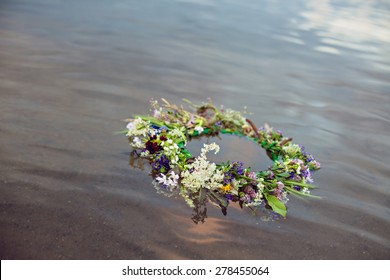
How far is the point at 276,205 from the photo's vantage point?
16.3ft

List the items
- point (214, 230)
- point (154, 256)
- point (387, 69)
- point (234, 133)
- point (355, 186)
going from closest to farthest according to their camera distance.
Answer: point (154, 256) → point (214, 230) → point (355, 186) → point (234, 133) → point (387, 69)

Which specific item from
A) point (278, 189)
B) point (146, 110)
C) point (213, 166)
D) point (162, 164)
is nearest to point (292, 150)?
point (278, 189)

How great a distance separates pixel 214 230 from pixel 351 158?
2.85 meters

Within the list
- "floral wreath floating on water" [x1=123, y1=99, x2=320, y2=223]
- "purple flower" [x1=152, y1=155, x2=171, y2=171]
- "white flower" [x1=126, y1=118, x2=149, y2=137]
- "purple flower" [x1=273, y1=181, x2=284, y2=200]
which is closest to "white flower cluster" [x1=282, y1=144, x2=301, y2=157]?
"floral wreath floating on water" [x1=123, y1=99, x2=320, y2=223]

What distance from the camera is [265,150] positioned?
6113 mm

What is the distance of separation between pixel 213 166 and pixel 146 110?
2277 millimetres

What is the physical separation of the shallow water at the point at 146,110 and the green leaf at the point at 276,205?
0.10 metres

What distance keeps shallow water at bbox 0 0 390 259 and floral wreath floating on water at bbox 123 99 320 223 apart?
16 centimetres

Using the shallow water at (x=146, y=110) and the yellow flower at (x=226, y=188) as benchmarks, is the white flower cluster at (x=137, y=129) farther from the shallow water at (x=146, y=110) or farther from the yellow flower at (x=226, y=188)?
the yellow flower at (x=226, y=188)

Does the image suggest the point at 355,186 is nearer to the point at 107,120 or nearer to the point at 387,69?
the point at 107,120

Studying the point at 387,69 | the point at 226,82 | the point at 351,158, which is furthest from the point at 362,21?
the point at 351,158

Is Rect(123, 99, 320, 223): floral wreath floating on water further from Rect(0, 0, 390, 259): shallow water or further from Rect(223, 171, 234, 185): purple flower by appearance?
Rect(0, 0, 390, 259): shallow water

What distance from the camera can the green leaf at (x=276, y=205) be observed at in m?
4.90

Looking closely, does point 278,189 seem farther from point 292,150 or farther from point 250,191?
point 292,150
